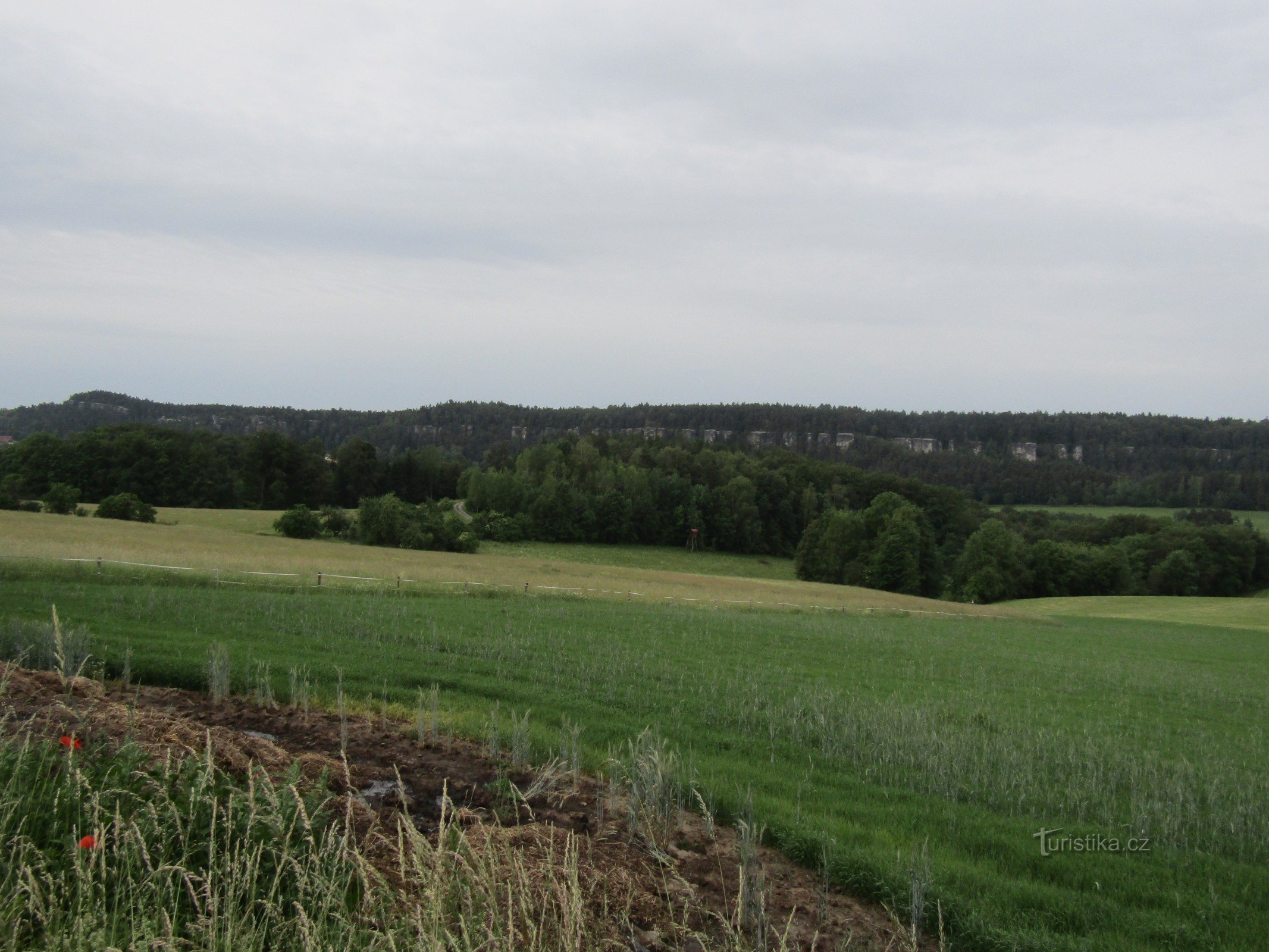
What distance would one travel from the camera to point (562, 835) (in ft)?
20.1

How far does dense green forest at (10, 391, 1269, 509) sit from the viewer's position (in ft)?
429

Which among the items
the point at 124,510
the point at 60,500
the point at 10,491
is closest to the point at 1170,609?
the point at 124,510

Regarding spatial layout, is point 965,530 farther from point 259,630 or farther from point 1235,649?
point 259,630

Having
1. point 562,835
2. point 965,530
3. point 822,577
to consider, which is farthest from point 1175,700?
point 965,530

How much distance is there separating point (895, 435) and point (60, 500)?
146925 millimetres

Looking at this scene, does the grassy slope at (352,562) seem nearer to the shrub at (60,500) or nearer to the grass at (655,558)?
the shrub at (60,500)

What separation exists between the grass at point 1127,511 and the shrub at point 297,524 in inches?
3780

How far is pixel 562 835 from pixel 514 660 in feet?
30.7

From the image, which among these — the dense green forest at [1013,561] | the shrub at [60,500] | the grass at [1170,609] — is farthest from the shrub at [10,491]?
the grass at [1170,609]

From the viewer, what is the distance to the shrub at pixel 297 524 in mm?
64250

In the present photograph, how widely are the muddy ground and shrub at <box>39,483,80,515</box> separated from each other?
197 feet

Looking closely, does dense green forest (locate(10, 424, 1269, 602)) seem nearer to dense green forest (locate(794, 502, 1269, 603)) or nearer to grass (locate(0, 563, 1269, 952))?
dense green forest (locate(794, 502, 1269, 603))

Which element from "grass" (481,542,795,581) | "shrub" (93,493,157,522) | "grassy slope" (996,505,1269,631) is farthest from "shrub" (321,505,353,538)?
"grassy slope" (996,505,1269,631)

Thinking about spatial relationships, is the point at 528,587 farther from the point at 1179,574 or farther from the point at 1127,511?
the point at 1127,511
